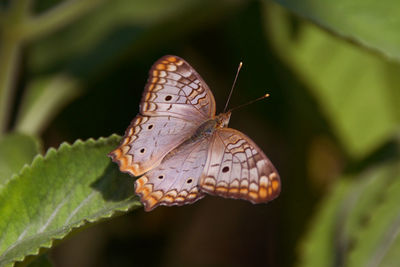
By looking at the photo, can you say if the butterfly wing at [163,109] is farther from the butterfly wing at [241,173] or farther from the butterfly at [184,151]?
the butterfly wing at [241,173]

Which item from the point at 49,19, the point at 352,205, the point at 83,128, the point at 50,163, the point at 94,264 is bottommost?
the point at 94,264

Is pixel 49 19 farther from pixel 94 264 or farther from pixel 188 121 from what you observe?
pixel 94 264

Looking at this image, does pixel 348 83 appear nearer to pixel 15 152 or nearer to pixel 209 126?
pixel 209 126

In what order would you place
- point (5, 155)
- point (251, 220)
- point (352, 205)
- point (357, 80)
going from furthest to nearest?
→ point (251, 220), point (357, 80), point (352, 205), point (5, 155)

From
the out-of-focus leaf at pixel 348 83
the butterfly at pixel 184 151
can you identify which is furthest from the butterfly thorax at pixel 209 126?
the out-of-focus leaf at pixel 348 83

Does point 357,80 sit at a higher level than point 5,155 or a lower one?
higher

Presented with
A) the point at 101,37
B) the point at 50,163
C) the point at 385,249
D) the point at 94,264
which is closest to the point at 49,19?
the point at 101,37

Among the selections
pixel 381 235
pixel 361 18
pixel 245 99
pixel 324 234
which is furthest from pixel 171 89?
pixel 245 99
